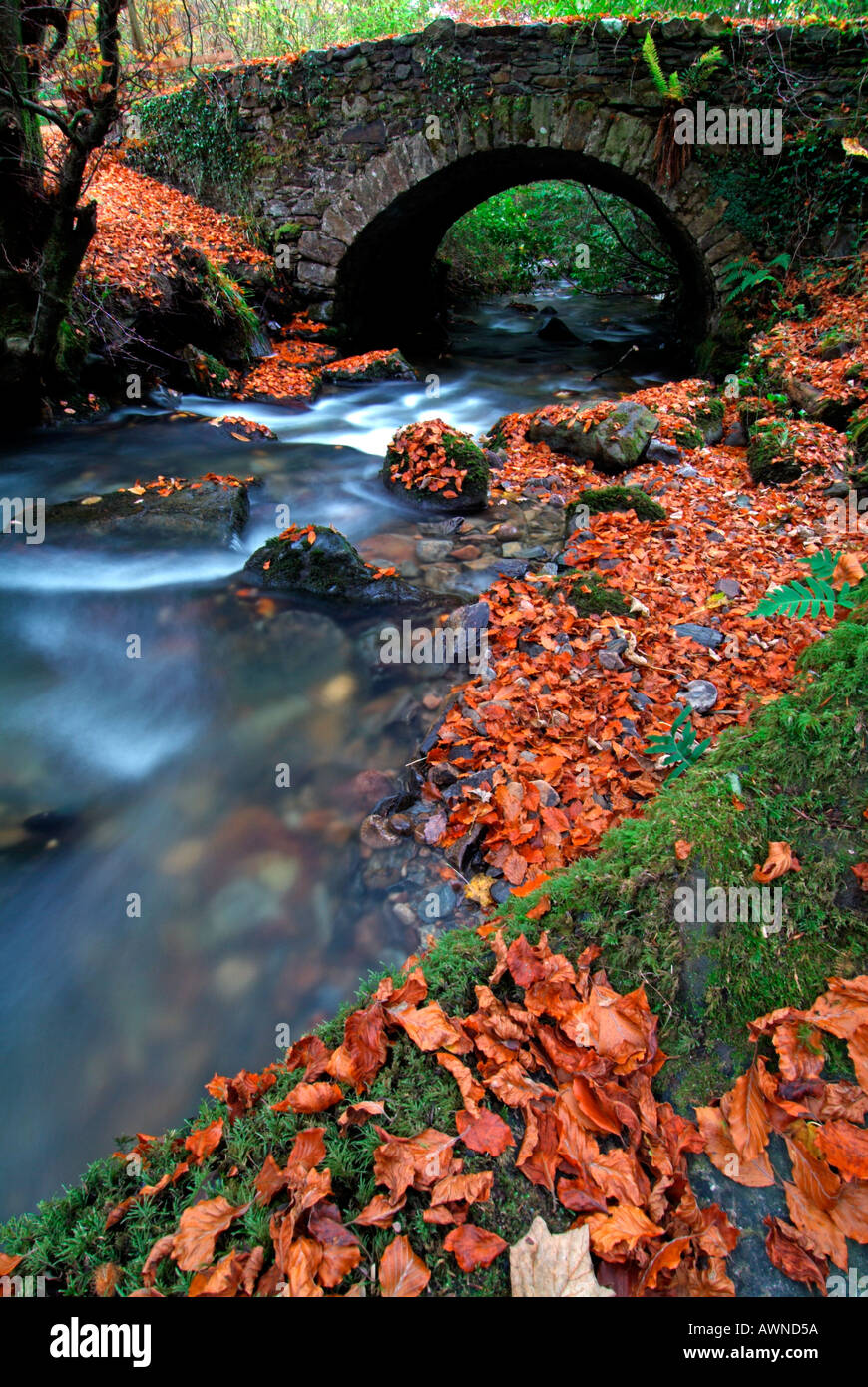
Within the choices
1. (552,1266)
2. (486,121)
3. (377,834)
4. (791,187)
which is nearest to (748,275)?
(791,187)

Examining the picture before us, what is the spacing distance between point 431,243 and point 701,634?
44.4 feet

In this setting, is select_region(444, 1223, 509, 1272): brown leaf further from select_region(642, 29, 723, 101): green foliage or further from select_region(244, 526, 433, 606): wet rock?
select_region(642, 29, 723, 101): green foliage

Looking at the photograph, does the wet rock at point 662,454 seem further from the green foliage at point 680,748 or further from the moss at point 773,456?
the green foliage at point 680,748

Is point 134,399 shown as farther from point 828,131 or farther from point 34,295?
point 828,131

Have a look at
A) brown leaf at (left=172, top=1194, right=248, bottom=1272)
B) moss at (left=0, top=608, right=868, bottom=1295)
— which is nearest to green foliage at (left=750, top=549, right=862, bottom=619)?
moss at (left=0, top=608, right=868, bottom=1295)

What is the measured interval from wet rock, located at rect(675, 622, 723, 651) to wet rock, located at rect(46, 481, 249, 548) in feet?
12.6

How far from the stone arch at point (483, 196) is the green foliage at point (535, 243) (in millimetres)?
5326

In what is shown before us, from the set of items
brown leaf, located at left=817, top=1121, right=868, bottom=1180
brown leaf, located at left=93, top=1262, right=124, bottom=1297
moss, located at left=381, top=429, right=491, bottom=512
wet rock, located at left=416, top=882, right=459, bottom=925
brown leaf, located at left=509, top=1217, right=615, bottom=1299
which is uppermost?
moss, located at left=381, top=429, right=491, bottom=512

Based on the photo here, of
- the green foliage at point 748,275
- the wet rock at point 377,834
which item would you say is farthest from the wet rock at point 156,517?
the green foliage at point 748,275

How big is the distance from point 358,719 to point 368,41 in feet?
36.3

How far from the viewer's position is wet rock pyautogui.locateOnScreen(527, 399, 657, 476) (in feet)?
23.2

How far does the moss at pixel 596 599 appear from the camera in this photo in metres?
4.38

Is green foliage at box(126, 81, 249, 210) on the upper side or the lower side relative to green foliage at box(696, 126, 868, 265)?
upper
